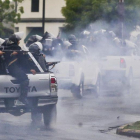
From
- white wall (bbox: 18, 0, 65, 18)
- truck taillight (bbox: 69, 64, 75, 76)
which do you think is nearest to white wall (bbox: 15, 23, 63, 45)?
white wall (bbox: 18, 0, 65, 18)

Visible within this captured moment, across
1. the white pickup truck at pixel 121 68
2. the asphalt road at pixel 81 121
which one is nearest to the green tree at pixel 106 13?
the white pickup truck at pixel 121 68

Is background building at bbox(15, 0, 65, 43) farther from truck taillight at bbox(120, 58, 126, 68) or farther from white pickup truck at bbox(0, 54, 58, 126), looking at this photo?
white pickup truck at bbox(0, 54, 58, 126)

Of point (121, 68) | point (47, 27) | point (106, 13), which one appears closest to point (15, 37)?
point (121, 68)

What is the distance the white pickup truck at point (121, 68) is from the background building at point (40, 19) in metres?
36.7

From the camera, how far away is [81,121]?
47.8ft

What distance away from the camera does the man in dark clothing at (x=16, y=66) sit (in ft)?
42.3

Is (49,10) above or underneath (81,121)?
above

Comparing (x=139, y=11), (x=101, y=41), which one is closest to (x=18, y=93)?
(x=101, y=41)

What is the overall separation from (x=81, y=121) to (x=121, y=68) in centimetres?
1073

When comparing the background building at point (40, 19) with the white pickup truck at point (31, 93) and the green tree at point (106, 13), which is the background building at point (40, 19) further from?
the white pickup truck at point (31, 93)

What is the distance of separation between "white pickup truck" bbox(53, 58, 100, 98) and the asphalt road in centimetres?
42

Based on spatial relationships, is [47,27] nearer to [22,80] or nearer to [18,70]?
[18,70]

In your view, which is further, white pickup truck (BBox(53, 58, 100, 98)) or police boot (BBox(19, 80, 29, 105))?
white pickup truck (BBox(53, 58, 100, 98))

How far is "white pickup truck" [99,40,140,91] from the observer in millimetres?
24594
